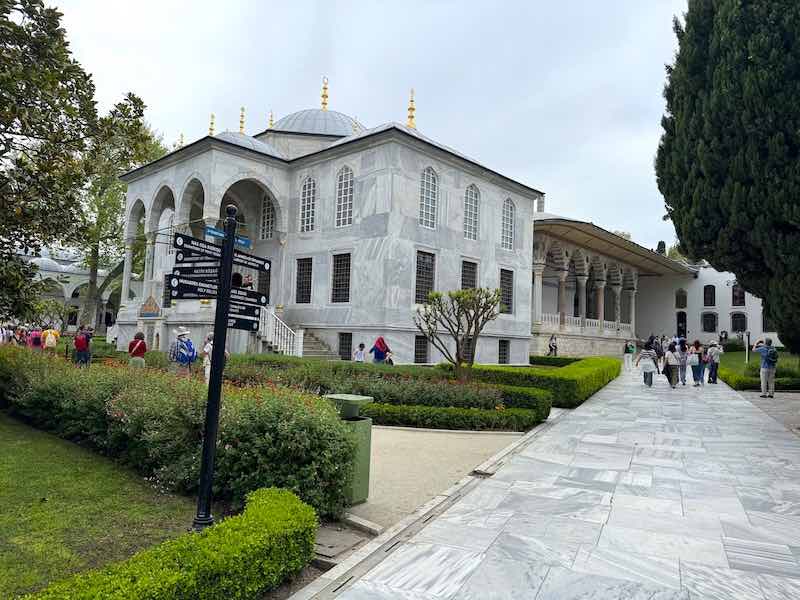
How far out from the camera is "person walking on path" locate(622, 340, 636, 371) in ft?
110

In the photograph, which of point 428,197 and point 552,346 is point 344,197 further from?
point 552,346

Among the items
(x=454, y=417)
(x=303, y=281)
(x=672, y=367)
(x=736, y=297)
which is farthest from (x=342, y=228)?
(x=736, y=297)

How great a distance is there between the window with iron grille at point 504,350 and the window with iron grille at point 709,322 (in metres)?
31.7

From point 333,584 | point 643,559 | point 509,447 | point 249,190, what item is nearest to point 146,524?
point 333,584

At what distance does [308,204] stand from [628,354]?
82.0 feet

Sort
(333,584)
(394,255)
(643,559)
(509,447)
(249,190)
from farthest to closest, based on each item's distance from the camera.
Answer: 1. (249,190)
2. (394,255)
3. (509,447)
4. (643,559)
5. (333,584)

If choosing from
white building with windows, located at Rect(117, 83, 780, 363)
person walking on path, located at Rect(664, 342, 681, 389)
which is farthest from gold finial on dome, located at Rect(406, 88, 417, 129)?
person walking on path, located at Rect(664, 342, 681, 389)

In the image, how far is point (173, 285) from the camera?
4.36 meters

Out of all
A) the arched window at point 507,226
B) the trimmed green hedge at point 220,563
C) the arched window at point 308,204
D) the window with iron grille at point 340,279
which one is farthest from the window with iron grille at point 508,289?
the trimmed green hedge at point 220,563

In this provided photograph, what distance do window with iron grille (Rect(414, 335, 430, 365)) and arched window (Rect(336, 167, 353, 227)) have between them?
5298 mm

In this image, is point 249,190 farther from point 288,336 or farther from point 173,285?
point 173,285

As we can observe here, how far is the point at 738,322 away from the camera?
45656 millimetres

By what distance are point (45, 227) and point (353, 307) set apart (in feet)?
38.0

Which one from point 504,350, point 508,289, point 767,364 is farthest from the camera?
point 508,289
